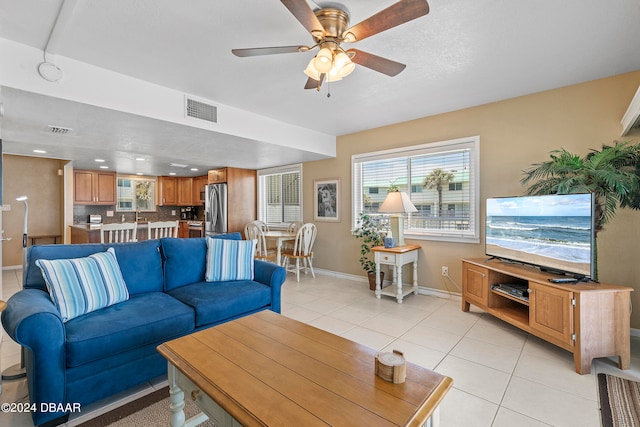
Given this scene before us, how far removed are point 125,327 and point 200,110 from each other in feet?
7.57

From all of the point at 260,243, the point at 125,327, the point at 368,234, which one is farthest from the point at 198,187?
the point at 125,327

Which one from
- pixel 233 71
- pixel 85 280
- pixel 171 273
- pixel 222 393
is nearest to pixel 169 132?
pixel 233 71

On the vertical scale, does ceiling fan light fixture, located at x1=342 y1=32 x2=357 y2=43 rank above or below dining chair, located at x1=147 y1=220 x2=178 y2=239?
above

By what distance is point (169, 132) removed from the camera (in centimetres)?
333

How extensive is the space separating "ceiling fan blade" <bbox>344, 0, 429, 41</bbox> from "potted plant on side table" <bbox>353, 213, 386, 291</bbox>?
2.99m

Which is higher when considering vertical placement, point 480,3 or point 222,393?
point 480,3

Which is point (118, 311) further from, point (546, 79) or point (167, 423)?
point (546, 79)

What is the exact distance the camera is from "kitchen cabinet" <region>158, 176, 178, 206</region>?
26.1ft

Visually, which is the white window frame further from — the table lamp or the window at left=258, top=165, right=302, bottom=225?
the table lamp

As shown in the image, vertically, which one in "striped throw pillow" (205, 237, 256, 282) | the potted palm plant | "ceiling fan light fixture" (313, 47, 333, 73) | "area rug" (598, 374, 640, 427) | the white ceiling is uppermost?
the white ceiling

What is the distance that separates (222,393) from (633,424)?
2.24m

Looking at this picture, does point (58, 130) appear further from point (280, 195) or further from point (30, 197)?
point (30, 197)

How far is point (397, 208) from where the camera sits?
375 cm

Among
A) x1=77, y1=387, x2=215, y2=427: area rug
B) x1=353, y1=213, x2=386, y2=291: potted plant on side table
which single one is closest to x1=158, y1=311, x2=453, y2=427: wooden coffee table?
x1=77, y1=387, x2=215, y2=427: area rug
